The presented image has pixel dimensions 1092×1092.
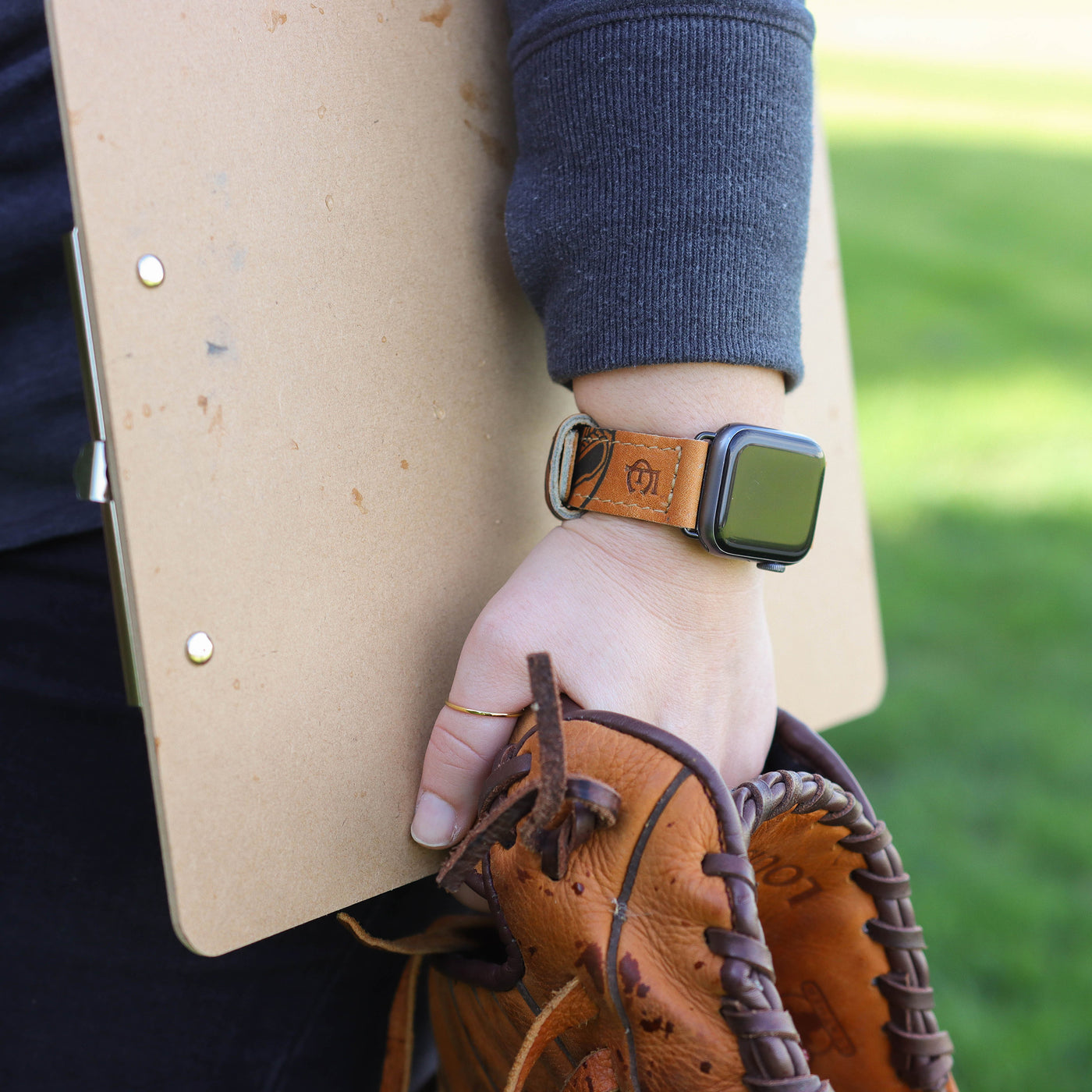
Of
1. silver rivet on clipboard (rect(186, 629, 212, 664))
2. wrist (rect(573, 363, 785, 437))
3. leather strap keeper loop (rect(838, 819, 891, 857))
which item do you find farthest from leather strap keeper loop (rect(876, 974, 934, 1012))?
silver rivet on clipboard (rect(186, 629, 212, 664))

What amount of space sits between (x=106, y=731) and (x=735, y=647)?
561 mm

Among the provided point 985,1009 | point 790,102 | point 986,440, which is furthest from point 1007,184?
point 790,102

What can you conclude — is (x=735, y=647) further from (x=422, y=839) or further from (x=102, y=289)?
(x=102, y=289)

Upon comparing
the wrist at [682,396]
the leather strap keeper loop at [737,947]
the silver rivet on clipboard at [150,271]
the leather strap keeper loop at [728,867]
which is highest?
the silver rivet on clipboard at [150,271]

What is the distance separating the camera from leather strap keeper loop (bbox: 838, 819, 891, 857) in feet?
→ 2.83

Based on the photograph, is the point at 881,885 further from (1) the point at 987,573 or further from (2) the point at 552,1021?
(1) the point at 987,573

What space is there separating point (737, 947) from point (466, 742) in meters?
0.26

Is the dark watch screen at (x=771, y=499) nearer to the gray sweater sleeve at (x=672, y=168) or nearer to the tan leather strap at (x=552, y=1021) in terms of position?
the gray sweater sleeve at (x=672, y=168)

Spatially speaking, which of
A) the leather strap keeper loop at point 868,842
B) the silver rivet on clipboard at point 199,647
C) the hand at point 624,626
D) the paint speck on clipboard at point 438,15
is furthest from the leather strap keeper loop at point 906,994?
the paint speck on clipboard at point 438,15

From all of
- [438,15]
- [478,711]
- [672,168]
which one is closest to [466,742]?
[478,711]

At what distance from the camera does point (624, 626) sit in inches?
31.3

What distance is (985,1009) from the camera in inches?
76.7

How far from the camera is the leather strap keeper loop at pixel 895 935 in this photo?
88 cm

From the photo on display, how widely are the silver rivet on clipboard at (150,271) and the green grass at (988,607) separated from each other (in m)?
1.89
